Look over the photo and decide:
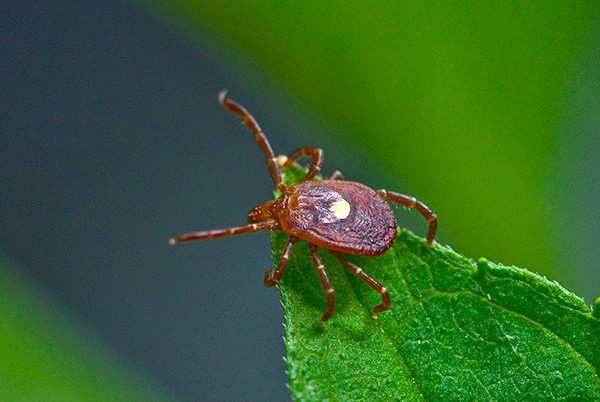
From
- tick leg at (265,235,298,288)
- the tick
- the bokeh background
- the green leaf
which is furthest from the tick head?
the bokeh background

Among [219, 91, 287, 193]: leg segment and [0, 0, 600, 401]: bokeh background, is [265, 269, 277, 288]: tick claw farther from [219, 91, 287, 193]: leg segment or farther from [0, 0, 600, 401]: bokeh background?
[0, 0, 600, 401]: bokeh background

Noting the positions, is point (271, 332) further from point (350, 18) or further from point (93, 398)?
point (350, 18)

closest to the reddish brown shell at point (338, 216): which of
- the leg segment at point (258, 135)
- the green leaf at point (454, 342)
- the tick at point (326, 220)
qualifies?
the tick at point (326, 220)

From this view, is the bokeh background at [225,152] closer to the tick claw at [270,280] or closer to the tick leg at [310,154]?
the tick leg at [310,154]

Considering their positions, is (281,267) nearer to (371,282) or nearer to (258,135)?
(371,282)

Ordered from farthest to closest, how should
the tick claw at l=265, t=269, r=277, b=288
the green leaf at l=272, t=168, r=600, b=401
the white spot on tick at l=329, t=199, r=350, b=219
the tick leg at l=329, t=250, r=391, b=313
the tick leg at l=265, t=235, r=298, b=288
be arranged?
the white spot on tick at l=329, t=199, r=350, b=219 → the tick claw at l=265, t=269, r=277, b=288 → the tick leg at l=265, t=235, r=298, b=288 → the tick leg at l=329, t=250, r=391, b=313 → the green leaf at l=272, t=168, r=600, b=401

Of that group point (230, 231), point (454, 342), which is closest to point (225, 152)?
point (230, 231)
